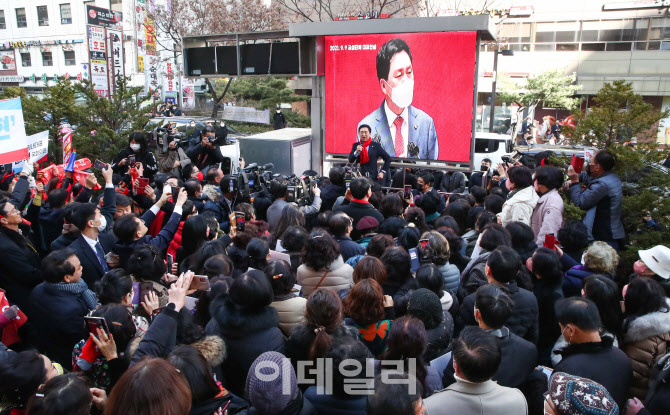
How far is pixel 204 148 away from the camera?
803 cm

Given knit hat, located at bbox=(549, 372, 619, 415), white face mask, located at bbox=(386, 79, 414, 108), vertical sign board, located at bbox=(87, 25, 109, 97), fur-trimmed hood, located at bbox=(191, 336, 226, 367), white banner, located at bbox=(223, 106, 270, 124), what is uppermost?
vertical sign board, located at bbox=(87, 25, 109, 97)

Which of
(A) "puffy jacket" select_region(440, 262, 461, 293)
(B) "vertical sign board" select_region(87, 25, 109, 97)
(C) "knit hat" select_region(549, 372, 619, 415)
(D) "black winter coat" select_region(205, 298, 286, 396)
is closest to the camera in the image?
(C) "knit hat" select_region(549, 372, 619, 415)

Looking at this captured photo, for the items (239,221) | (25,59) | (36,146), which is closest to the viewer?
(239,221)

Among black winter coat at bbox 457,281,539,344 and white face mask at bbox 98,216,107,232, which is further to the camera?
white face mask at bbox 98,216,107,232

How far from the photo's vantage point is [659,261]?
3527 millimetres

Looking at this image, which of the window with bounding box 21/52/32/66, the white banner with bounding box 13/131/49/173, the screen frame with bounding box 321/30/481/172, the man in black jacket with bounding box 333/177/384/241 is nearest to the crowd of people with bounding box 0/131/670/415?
the man in black jacket with bounding box 333/177/384/241

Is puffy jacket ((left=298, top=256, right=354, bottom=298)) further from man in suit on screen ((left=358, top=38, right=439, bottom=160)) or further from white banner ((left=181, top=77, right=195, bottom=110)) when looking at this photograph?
white banner ((left=181, top=77, right=195, bottom=110))

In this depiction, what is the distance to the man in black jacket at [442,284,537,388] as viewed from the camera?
8.82 feet

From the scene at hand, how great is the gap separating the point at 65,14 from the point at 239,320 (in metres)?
37.2

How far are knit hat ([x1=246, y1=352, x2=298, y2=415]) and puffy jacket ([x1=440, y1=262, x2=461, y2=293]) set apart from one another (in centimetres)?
193

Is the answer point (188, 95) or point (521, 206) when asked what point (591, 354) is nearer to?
point (521, 206)

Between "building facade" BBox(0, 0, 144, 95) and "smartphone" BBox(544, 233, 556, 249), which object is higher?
"building facade" BBox(0, 0, 144, 95)

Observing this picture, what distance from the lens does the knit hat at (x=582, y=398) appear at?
6.54 feet

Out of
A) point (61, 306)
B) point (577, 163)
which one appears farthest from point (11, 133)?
point (577, 163)
